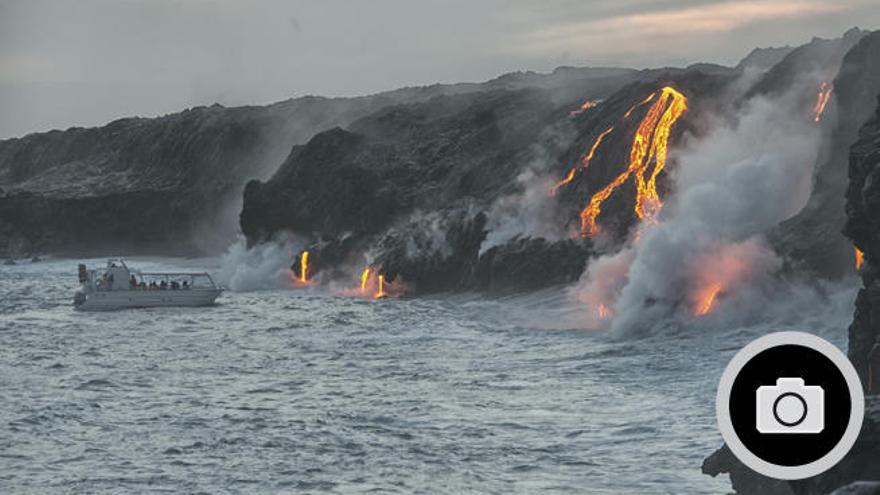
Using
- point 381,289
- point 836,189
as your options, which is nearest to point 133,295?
point 381,289

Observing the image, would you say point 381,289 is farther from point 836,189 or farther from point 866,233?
point 866,233

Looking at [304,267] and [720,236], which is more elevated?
[720,236]

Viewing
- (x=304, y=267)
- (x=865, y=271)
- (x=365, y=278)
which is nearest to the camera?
(x=865, y=271)

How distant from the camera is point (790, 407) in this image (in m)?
4.99

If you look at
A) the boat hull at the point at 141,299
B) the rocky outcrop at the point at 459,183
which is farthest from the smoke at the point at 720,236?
the boat hull at the point at 141,299

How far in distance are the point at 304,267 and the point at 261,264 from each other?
4578 millimetres

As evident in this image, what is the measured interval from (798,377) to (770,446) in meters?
0.30

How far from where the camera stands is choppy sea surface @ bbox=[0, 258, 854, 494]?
29.5 meters

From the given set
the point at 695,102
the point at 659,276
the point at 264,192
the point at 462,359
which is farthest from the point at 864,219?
the point at 264,192

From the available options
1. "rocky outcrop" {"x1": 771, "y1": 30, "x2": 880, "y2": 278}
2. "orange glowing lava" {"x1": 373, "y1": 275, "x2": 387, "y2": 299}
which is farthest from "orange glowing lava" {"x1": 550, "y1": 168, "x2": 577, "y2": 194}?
"rocky outcrop" {"x1": 771, "y1": 30, "x2": 880, "y2": 278}

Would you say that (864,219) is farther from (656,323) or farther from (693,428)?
(656,323)

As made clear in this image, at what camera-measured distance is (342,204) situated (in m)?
103

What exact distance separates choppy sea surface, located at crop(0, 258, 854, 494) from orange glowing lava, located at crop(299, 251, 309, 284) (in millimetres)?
26793

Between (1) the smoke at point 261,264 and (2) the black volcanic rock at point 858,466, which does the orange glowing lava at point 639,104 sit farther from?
(2) the black volcanic rock at point 858,466
